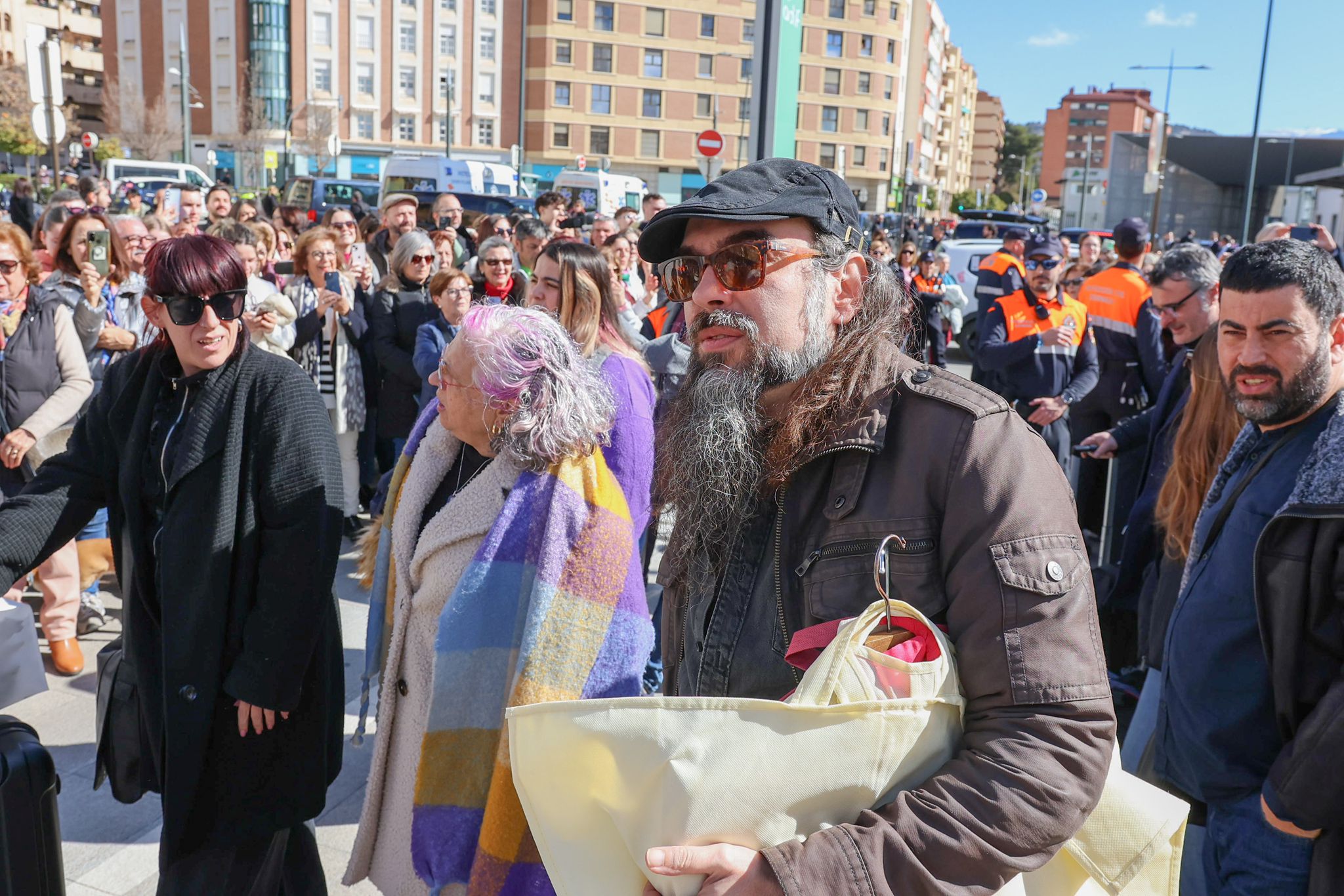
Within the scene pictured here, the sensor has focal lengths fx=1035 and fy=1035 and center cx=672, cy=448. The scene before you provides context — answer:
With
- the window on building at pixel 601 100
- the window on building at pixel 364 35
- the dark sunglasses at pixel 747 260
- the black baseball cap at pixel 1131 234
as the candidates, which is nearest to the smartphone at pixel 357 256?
the black baseball cap at pixel 1131 234

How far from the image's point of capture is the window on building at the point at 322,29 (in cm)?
6456

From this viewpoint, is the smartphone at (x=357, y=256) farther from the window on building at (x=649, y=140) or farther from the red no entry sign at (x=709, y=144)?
the window on building at (x=649, y=140)

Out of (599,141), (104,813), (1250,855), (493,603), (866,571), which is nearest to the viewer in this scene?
(866,571)

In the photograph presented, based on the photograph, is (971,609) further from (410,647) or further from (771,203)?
(410,647)

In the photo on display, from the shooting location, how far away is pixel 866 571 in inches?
57.9

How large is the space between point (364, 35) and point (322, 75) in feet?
12.2

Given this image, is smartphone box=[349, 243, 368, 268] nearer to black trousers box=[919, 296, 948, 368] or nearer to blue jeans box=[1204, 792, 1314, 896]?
black trousers box=[919, 296, 948, 368]

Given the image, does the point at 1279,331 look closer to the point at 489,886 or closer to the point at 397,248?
the point at 489,886

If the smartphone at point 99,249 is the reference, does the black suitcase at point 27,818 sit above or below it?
below

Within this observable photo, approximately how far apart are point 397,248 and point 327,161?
5924 cm

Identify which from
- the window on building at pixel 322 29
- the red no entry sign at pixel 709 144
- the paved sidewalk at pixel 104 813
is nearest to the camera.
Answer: the paved sidewalk at pixel 104 813

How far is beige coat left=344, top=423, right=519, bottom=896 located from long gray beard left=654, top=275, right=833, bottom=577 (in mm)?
951

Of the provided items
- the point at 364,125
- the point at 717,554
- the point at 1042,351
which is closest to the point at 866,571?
the point at 717,554

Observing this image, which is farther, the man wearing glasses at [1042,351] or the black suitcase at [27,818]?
the man wearing glasses at [1042,351]
